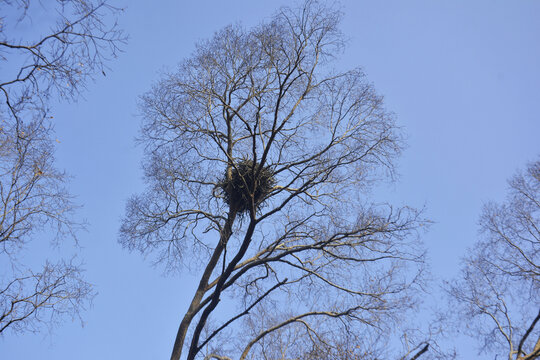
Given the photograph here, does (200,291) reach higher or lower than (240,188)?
lower

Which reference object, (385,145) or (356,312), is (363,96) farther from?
(356,312)

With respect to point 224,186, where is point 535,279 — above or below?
below

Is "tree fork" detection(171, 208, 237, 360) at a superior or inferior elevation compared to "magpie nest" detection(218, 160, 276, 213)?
inferior

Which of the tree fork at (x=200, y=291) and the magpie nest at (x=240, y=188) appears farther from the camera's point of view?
the magpie nest at (x=240, y=188)

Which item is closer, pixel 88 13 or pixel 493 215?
pixel 88 13

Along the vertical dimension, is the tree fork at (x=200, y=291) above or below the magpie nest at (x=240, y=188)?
below

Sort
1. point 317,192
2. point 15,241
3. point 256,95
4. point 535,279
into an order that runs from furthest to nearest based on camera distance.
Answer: point 535,279, point 317,192, point 256,95, point 15,241

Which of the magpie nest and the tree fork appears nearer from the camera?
the tree fork

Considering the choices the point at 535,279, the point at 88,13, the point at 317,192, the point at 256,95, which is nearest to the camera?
the point at 88,13

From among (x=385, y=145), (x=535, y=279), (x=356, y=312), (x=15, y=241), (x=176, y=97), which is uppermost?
(x=176, y=97)

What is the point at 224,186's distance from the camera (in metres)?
8.92

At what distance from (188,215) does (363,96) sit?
11.9 feet

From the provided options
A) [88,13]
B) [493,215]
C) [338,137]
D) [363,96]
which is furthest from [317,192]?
[88,13]

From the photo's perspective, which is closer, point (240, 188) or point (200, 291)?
point (240, 188)
